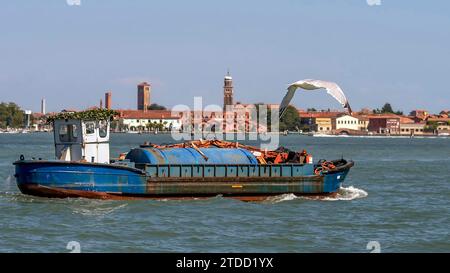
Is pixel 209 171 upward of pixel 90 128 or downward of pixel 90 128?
downward

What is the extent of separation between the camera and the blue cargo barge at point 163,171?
37031 millimetres

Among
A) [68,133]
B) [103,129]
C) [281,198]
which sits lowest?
[281,198]

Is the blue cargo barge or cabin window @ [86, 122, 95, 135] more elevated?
cabin window @ [86, 122, 95, 135]

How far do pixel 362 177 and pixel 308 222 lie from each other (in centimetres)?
2880

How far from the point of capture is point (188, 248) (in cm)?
2795

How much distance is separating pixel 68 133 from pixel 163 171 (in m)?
4.19

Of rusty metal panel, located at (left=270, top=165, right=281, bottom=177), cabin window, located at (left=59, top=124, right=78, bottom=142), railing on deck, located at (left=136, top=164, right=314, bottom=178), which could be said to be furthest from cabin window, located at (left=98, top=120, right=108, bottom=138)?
rusty metal panel, located at (left=270, top=165, right=281, bottom=177)

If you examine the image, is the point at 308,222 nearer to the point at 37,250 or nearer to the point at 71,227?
the point at 71,227

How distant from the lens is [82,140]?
39.2 metres

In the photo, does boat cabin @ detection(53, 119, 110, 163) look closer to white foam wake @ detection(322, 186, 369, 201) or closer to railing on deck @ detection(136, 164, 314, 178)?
railing on deck @ detection(136, 164, 314, 178)

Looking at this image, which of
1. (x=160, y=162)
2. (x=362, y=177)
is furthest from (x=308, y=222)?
(x=362, y=177)

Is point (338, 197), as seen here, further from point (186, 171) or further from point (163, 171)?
point (163, 171)

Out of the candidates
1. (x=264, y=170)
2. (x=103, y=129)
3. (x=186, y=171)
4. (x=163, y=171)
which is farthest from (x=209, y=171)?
(x=103, y=129)

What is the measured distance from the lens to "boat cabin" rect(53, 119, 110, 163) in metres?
39.2
